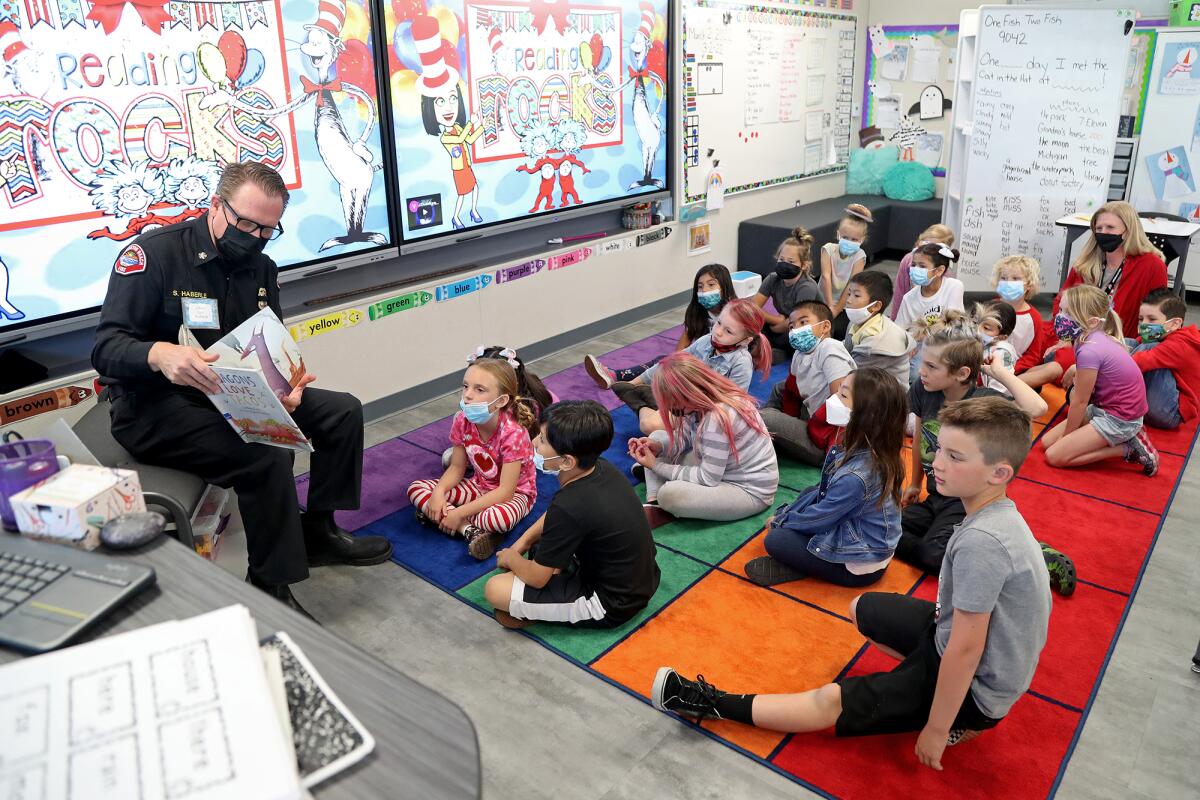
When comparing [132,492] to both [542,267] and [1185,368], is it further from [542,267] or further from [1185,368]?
[1185,368]

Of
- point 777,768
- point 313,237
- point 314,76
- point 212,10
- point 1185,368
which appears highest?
point 212,10

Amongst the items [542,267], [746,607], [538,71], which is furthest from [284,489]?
[538,71]

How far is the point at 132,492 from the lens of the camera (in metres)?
1.54

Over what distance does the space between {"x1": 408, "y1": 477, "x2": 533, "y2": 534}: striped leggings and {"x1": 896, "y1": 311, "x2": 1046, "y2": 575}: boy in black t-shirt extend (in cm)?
139

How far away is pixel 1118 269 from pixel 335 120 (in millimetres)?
4195

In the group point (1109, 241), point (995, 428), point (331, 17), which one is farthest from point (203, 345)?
point (1109, 241)

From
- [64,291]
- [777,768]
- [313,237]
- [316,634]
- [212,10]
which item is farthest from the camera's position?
[313,237]

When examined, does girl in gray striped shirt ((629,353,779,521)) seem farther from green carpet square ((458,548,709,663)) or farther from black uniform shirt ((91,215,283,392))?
black uniform shirt ((91,215,283,392))

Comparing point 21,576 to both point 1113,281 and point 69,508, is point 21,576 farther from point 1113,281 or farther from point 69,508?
point 1113,281

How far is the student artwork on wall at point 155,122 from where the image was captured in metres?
2.94

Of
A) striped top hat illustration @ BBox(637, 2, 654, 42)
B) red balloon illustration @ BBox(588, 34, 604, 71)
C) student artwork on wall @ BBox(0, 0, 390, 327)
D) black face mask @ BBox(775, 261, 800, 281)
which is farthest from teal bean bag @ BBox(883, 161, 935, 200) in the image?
student artwork on wall @ BBox(0, 0, 390, 327)

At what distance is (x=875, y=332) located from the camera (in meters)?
3.89

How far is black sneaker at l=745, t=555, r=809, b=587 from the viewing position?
2.90 m

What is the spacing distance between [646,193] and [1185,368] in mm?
3200
